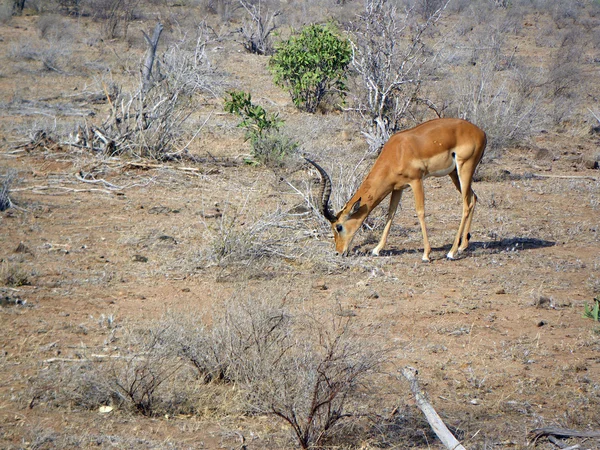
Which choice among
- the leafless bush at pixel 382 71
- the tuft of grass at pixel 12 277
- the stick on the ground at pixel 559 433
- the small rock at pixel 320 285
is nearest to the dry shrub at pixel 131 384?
the tuft of grass at pixel 12 277

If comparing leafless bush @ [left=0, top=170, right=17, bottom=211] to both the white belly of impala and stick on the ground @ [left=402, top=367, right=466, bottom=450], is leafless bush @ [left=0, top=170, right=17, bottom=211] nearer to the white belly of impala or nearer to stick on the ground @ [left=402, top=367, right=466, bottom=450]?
the white belly of impala

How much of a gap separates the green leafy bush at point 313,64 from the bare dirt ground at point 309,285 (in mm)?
3308

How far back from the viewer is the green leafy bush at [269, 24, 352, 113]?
14.8 meters

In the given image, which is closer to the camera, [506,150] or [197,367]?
[197,367]

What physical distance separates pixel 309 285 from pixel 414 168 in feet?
6.11

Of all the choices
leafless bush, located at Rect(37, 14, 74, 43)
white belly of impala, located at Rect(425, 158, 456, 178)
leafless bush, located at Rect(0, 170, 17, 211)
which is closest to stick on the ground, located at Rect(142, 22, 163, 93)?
leafless bush, located at Rect(0, 170, 17, 211)

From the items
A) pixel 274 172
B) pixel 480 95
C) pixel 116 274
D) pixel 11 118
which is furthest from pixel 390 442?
pixel 11 118

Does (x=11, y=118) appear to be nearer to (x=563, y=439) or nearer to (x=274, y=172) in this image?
(x=274, y=172)

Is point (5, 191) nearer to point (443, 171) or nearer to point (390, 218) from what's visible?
point (390, 218)

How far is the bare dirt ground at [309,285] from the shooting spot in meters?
4.83

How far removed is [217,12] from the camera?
101ft

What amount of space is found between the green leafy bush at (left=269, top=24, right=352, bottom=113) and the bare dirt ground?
10.9 feet

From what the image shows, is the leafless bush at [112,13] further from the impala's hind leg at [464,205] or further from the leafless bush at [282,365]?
the leafless bush at [282,365]

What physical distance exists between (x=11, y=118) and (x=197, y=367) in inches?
393
